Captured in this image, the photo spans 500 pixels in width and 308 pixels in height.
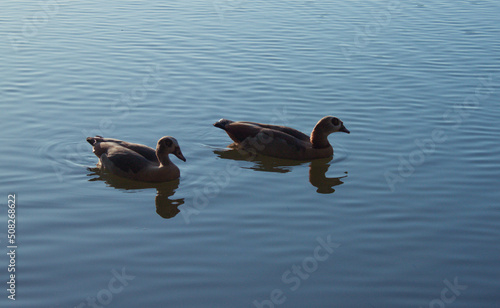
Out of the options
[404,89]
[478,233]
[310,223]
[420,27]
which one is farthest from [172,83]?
[420,27]

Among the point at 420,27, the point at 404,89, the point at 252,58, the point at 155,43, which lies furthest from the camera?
the point at 420,27

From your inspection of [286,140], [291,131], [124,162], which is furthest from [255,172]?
[124,162]

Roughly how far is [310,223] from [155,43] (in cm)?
1328

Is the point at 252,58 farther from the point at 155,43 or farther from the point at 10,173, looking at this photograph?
the point at 10,173

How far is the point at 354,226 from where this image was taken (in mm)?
10141

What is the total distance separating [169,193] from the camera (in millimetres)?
11492

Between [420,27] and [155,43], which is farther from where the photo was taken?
[420,27]

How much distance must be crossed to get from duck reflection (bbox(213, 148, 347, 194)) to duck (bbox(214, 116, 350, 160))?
0.30 feet

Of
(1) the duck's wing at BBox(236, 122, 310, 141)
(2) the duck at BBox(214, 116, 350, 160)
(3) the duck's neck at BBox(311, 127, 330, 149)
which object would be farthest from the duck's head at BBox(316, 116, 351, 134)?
(1) the duck's wing at BBox(236, 122, 310, 141)

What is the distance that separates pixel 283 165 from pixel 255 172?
0.78m

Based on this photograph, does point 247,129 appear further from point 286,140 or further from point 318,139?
point 318,139

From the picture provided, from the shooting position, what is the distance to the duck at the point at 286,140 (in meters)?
13.3

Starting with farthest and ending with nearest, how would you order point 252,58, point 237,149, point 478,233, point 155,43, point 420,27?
point 420,27, point 155,43, point 252,58, point 237,149, point 478,233

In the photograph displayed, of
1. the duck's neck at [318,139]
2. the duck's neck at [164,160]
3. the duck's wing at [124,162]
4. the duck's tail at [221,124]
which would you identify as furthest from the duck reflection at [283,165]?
the duck's wing at [124,162]
